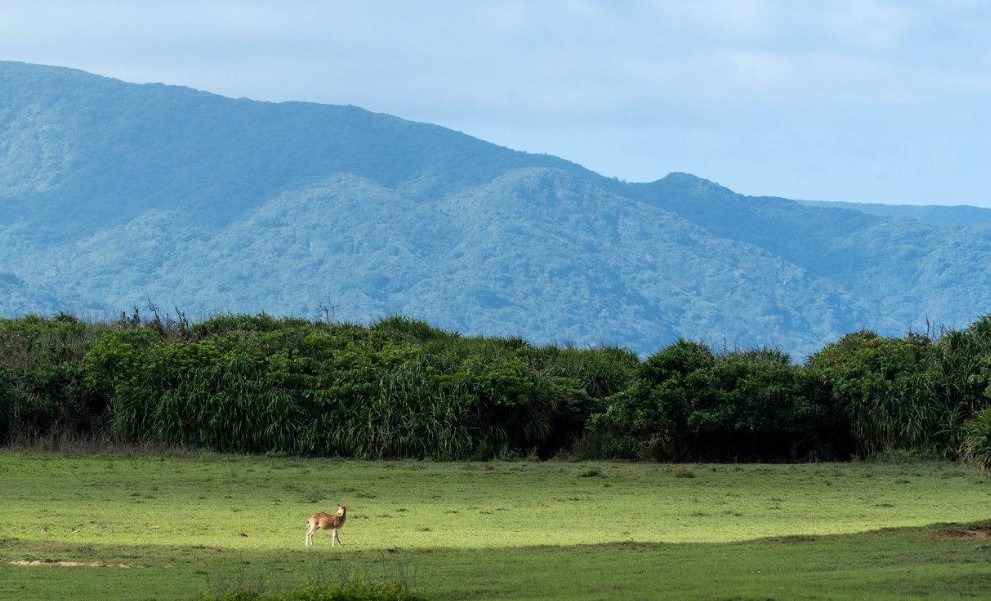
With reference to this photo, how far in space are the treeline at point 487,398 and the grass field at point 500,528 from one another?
4.43 feet

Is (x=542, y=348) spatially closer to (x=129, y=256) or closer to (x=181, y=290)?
(x=181, y=290)

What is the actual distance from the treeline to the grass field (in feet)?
4.43

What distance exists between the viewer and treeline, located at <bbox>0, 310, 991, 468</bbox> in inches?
1161

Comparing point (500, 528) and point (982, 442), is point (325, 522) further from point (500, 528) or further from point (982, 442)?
point (982, 442)

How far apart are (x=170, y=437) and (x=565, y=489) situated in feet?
33.5

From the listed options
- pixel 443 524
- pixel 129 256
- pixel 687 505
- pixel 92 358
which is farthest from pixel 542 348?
pixel 129 256

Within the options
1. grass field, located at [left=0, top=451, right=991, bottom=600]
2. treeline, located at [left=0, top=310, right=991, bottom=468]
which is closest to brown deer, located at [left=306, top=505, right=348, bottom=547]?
grass field, located at [left=0, top=451, right=991, bottom=600]

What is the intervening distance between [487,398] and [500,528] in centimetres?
1124

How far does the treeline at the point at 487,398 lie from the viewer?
1161 inches

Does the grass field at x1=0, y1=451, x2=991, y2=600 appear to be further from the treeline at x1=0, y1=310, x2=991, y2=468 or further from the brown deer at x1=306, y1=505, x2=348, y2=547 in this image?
the treeline at x1=0, y1=310, x2=991, y2=468

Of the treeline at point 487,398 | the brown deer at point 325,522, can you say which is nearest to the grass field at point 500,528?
the brown deer at point 325,522

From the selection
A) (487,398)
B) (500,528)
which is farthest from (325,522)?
(487,398)

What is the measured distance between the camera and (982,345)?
2875 cm

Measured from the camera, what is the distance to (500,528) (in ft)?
63.2
